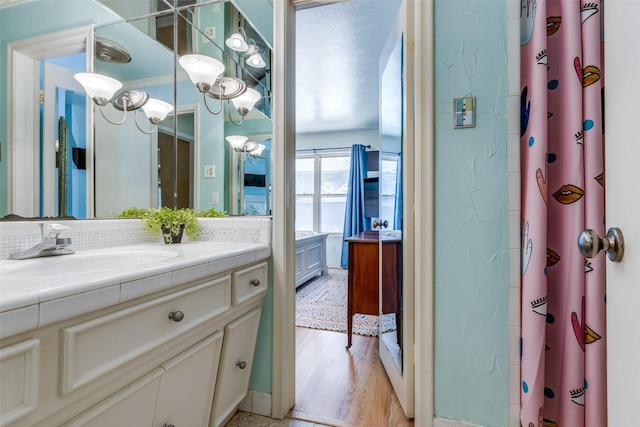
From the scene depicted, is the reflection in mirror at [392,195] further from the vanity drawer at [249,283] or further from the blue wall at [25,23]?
the blue wall at [25,23]

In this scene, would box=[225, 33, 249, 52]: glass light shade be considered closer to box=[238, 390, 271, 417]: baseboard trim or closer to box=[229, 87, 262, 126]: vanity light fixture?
box=[229, 87, 262, 126]: vanity light fixture

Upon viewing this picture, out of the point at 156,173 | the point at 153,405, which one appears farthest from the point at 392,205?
the point at 153,405

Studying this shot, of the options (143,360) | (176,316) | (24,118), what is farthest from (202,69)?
(143,360)

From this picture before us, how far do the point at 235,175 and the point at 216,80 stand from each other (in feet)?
1.75

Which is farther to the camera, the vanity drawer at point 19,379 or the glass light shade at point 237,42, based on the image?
the glass light shade at point 237,42

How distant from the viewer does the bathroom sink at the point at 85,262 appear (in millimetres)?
865

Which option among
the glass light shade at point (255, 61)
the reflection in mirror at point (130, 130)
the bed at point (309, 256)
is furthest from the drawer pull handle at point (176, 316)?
the bed at point (309, 256)

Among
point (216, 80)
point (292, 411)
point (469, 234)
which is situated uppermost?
point (216, 80)

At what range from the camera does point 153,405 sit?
0.88 m

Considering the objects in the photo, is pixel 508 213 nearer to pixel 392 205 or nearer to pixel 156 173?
pixel 392 205

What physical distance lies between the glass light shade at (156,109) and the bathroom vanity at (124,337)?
28.9 inches

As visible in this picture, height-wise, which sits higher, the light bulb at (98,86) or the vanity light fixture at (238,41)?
the vanity light fixture at (238,41)

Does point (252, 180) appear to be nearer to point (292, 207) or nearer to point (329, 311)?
point (292, 207)

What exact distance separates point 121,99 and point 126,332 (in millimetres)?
1216
